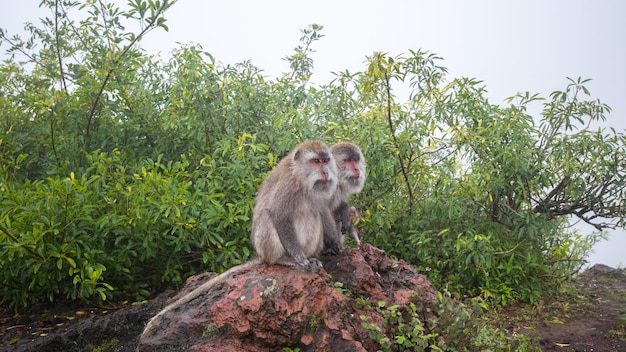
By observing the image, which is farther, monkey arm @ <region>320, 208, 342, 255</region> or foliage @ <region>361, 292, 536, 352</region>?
monkey arm @ <region>320, 208, 342, 255</region>

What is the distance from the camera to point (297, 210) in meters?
5.02

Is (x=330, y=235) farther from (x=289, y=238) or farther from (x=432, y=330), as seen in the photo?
(x=432, y=330)

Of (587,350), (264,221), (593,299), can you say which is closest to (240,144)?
(264,221)

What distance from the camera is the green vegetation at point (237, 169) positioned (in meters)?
6.23

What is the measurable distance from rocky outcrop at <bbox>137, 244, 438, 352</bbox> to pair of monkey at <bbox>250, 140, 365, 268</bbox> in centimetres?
18

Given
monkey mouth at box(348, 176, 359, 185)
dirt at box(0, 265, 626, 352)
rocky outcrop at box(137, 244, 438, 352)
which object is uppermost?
monkey mouth at box(348, 176, 359, 185)

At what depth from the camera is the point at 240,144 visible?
6.43 m

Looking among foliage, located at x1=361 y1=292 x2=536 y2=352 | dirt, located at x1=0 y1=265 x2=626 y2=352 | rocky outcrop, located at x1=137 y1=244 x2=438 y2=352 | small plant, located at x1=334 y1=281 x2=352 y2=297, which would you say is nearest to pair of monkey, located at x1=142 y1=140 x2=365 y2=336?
rocky outcrop, located at x1=137 y1=244 x2=438 y2=352

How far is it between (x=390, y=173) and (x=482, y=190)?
1.25 meters

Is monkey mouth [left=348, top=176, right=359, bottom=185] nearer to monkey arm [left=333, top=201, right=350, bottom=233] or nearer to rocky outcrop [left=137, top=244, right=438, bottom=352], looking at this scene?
monkey arm [left=333, top=201, right=350, bottom=233]

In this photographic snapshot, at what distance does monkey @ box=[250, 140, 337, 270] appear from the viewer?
4945mm

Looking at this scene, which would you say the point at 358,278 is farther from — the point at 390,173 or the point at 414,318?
the point at 390,173

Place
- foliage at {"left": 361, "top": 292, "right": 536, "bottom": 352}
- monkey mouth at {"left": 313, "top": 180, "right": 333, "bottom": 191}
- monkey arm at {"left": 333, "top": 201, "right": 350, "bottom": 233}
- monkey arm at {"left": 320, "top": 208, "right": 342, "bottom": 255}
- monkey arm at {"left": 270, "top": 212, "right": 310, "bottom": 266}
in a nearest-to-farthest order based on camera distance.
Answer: foliage at {"left": 361, "top": 292, "right": 536, "bottom": 352} → monkey arm at {"left": 270, "top": 212, "right": 310, "bottom": 266} → monkey mouth at {"left": 313, "top": 180, "right": 333, "bottom": 191} → monkey arm at {"left": 320, "top": 208, "right": 342, "bottom": 255} → monkey arm at {"left": 333, "top": 201, "right": 350, "bottom": 233}

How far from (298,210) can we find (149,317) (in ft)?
6.14
